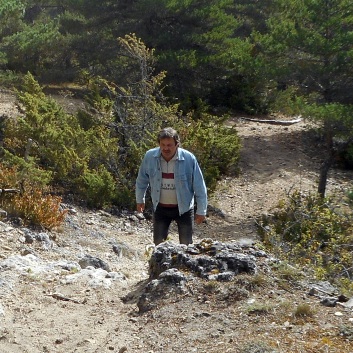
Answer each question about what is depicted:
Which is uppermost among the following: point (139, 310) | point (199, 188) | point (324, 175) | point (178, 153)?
point (178, 153)

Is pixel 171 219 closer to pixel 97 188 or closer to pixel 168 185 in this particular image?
pixel 168 185

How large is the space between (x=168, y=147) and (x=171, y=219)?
800 mm

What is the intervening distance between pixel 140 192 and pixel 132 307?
152 centimetres

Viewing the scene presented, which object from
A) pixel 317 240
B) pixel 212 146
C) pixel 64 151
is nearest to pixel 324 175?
pixel 212 146

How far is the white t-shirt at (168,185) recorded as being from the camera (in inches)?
243

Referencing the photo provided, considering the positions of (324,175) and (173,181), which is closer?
(173,181)

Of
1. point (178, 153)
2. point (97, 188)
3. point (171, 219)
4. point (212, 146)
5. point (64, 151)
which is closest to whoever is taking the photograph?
point (178, 153)

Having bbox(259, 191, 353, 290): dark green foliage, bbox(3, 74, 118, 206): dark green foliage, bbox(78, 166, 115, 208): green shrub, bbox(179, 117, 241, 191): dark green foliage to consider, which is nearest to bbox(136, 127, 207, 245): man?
bbox(259, 191, 353, 290): dark green foliage

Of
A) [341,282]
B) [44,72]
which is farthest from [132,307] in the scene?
[44,72]

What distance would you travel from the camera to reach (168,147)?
237 inches

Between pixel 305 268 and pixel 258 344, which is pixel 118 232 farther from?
pixel 258 344

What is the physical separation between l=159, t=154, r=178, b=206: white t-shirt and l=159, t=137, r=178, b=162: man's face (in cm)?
7

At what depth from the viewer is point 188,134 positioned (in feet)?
42.3

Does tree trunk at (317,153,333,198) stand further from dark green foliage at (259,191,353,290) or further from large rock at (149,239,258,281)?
large rock at (149,239,258,281)
